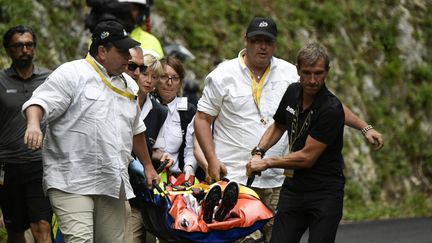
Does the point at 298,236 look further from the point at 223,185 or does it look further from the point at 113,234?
the point at 113,234

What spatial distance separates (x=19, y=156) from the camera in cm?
993

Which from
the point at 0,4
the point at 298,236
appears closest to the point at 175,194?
the point at 298,236

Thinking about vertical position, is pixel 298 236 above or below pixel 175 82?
below

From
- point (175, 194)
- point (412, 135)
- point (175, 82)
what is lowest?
point (412, 135)

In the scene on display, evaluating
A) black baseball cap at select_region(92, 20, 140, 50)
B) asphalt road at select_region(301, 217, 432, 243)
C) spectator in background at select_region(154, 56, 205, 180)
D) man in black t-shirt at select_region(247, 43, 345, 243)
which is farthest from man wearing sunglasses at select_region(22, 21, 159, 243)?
asphalt road at select_region(301, 217, 432, 243)

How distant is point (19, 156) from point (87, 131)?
2.48 metres

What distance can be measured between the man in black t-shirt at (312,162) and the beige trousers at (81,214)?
1.14 metres

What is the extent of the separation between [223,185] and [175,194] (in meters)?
0.38

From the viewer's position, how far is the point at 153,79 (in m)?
9.61

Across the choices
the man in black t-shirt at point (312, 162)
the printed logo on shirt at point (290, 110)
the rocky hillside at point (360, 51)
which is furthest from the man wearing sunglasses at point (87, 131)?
the rocky hillside at point (360, 51)

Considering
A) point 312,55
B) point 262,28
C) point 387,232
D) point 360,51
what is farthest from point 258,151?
point 360,51

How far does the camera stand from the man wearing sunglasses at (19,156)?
32.6ft

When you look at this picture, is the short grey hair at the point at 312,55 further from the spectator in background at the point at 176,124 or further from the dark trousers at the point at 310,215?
the spectator in background at the point at 176,124

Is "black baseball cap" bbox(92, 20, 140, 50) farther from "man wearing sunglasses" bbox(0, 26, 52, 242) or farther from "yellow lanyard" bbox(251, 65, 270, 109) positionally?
"man wearing sunglasses" bbox(0, 26, 52, 242)
